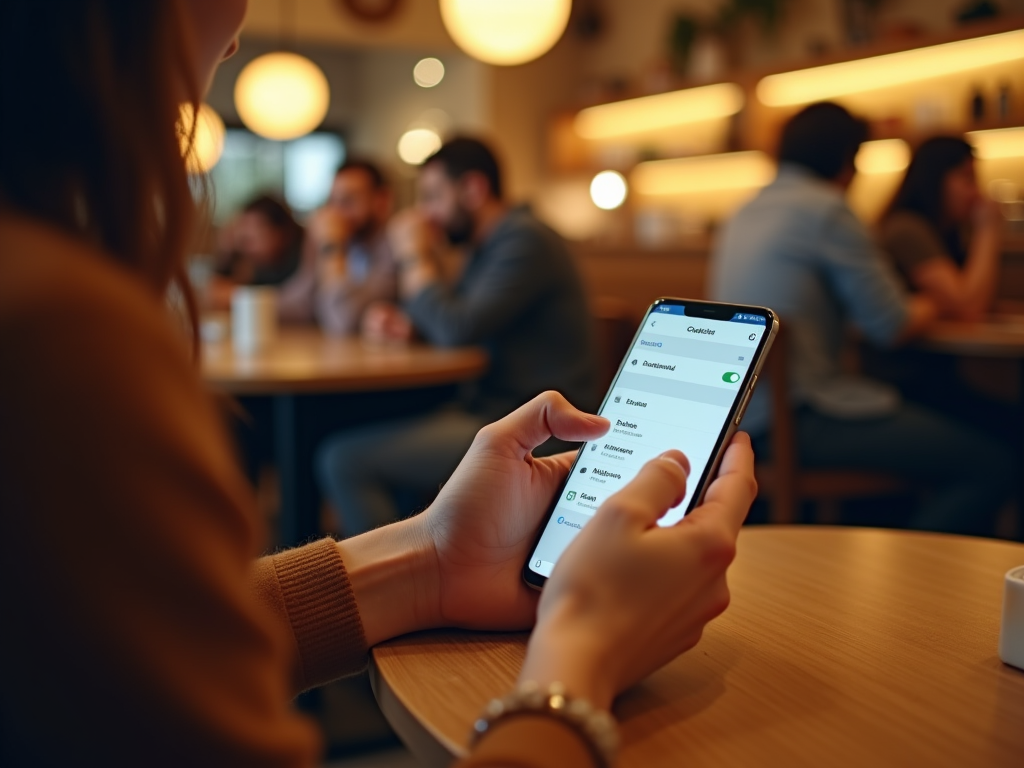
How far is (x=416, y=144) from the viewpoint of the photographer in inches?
330

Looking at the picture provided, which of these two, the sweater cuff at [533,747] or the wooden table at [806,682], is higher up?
the sweater cuff at [533,747]


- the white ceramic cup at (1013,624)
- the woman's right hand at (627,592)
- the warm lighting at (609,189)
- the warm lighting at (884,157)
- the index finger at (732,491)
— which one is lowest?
the warm lighting at (609,189)

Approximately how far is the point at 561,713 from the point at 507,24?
10.3 feet

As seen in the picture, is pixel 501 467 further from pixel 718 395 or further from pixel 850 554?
pixel 850 554

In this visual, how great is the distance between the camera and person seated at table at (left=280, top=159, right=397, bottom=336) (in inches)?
141

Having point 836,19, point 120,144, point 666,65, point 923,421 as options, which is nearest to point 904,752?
point 120,144

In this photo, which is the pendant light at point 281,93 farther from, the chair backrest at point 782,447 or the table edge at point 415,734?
the table edge at point 415,734

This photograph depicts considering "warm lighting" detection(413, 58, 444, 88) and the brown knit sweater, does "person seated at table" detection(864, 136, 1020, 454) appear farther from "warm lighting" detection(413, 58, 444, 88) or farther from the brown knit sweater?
"warm lighting" detection(413, 58, 444, 88)

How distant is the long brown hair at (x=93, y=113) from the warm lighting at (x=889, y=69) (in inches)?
172

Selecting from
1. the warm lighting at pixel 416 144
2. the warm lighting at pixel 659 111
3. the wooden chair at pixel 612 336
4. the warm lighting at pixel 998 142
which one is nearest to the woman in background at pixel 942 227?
the wooden chair at pixel 612 336

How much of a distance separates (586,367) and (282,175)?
752cm

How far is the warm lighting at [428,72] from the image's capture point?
7.83 m

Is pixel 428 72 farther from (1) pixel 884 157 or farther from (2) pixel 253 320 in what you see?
(2) pixel 253 320

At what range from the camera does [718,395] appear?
740 millimetres
